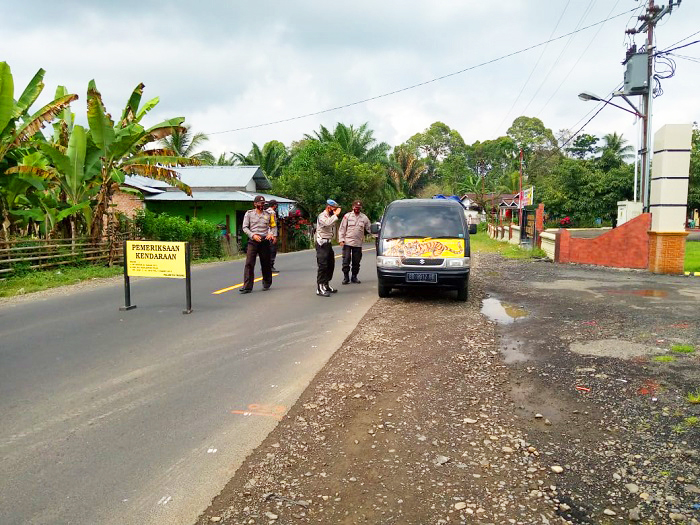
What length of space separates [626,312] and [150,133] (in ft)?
43.8

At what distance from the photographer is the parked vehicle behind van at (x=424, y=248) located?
9.48m

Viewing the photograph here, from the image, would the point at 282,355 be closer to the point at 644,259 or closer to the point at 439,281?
the point at 439,281

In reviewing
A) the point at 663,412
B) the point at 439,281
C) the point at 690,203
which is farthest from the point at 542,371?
the point at 690,203

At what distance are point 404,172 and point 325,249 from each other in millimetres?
42548

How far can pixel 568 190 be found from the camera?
43.7 metres

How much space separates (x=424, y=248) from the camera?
9.65 meters

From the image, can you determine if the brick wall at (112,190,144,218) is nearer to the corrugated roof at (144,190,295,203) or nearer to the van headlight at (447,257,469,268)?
the corrugated roof at (144,190,295,203)

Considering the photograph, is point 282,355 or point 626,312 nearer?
point 282,355

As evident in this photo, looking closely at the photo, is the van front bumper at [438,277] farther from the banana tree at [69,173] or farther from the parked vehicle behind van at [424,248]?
the banana tree at [69,173]

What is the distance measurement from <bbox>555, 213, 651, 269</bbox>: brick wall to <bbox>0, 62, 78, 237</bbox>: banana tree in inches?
614

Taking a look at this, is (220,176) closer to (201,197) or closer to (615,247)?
(201,197)

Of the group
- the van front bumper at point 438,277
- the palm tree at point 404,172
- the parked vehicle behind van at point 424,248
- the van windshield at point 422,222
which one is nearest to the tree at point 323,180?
the palm tree at point 404,172

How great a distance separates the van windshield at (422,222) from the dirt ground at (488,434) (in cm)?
275

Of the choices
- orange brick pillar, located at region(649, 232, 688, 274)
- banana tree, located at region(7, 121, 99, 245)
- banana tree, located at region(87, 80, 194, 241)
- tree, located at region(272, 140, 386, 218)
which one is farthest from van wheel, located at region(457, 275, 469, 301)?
tree, located at region(272, 140, 386, 218)
